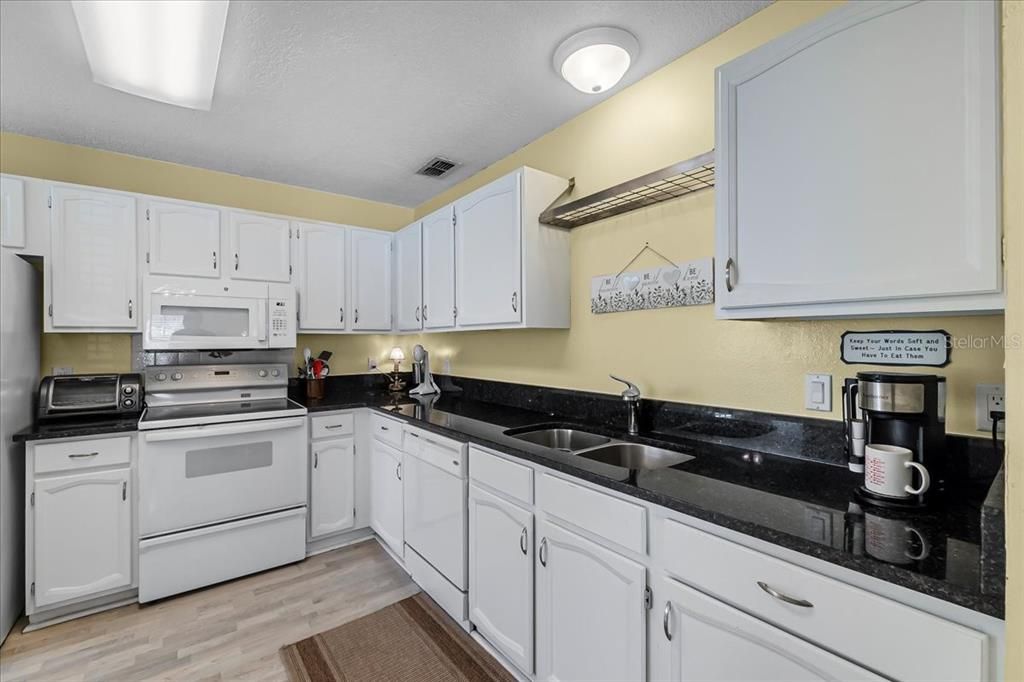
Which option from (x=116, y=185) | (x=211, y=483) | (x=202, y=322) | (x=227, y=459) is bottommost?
(x=211, y=483)

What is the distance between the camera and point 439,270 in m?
2.92

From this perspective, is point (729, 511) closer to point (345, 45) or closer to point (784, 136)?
point (784, 136)

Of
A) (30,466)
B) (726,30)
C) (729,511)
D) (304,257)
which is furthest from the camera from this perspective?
(304,257)

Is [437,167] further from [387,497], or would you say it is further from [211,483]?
[211,483]

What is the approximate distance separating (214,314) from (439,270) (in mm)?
1360

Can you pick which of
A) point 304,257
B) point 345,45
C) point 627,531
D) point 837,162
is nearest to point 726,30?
point 837,162

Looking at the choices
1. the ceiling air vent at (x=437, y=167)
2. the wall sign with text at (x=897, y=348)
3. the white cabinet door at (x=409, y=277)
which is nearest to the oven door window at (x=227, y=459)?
the white cabinet door at (x=409, y=277)

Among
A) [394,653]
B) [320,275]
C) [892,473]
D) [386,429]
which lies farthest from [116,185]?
[892,473]

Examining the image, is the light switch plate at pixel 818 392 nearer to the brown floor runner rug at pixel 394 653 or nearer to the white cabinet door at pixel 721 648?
the white cabinet door at pixel 721 648

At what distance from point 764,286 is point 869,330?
40cm

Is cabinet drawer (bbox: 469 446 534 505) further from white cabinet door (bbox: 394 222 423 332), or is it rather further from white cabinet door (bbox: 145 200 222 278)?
white cabinet door (bbox: 145 200 222 278)

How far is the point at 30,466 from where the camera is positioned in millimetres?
2113

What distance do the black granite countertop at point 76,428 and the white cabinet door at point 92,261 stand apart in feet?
1.74

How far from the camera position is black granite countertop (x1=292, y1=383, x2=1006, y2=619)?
78 cm
